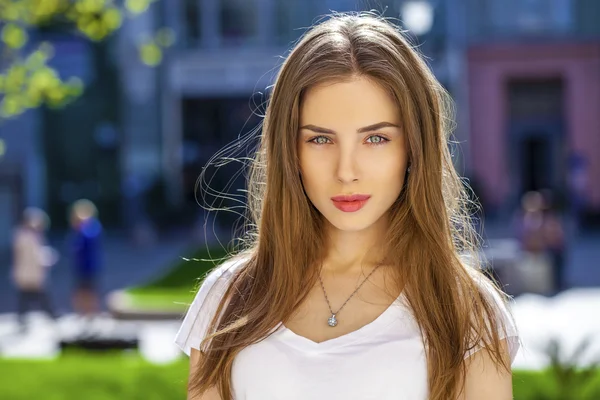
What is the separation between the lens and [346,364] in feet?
7.76

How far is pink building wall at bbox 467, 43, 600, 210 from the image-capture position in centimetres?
2886

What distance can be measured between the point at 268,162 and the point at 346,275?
389 millimetres

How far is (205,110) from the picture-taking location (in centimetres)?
2997

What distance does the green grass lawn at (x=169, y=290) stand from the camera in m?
13.4

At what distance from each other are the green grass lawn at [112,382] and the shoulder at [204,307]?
3.40 meters

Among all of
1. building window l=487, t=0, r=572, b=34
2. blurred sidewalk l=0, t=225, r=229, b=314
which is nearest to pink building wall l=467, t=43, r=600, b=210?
building window l=487, t=0, r=572, b=34

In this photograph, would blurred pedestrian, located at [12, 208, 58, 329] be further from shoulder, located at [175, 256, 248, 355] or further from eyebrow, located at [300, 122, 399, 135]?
eyebrow, located at [300, 122, 399, 135]

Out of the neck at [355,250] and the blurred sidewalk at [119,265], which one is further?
the blurred sidewalk at [119,265]

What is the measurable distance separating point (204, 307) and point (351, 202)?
1.69 ft

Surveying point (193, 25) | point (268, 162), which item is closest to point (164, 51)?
point (193, 25)

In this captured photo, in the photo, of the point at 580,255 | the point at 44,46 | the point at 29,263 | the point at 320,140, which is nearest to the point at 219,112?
the point at 580,255

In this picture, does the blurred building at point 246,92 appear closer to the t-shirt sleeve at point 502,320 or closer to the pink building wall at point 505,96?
the pink building wall at point 505,96

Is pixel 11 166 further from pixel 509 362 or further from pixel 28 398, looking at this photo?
pixel 509 362

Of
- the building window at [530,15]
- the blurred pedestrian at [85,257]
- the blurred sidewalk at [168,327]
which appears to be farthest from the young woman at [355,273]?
the building window at [530,15]
